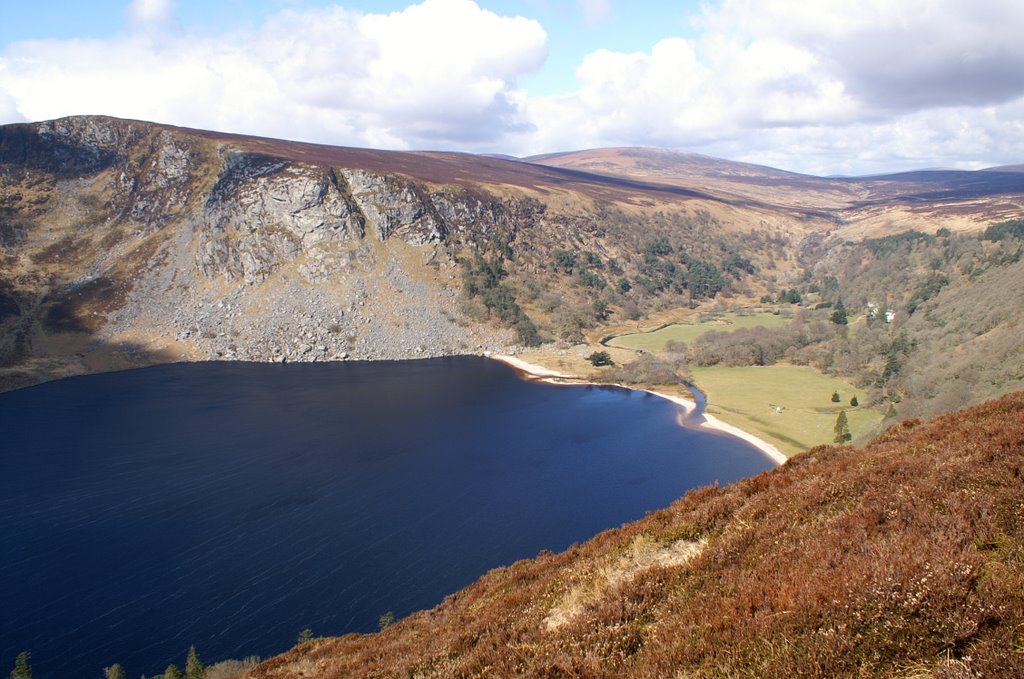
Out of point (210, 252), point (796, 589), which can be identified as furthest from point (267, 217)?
point (796, 589)

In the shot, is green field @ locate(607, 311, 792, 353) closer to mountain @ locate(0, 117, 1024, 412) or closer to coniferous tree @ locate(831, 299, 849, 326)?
coniferous tree @ locate(831, 299, 849, 326)

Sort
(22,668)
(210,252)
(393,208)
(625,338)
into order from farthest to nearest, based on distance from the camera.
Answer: (393,208)
(625,338)
(210,252)
(22,668)

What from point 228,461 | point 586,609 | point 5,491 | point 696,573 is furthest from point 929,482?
point 5,491

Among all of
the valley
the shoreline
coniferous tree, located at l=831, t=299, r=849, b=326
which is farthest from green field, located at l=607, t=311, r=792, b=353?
the shoreline

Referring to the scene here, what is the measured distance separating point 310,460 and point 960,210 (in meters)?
202

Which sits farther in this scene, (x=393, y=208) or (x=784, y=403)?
(x=393, y=208)

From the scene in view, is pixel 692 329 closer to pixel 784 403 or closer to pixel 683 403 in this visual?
pixel 683 403

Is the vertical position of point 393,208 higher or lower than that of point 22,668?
higher

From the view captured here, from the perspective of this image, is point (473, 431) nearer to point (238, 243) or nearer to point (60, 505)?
point (60, 505)

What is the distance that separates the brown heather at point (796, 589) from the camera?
781 cm

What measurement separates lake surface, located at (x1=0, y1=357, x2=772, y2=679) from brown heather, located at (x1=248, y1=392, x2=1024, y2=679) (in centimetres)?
2172

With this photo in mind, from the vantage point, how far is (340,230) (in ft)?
406

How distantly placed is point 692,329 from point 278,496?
101 metres

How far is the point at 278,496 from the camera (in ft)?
166
